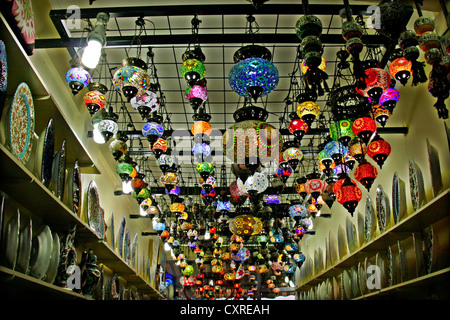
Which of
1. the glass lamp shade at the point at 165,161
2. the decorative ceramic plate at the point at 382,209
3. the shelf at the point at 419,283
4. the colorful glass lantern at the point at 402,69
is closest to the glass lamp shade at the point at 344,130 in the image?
the colorful glass lantern at the point at 402,69

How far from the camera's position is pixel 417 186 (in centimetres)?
354

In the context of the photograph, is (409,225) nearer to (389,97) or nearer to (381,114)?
(381,114)

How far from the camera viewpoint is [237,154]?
2875 millimetres

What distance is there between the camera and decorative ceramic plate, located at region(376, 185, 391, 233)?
14.3 feet

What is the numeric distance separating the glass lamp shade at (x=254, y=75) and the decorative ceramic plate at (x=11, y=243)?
1.79 meters

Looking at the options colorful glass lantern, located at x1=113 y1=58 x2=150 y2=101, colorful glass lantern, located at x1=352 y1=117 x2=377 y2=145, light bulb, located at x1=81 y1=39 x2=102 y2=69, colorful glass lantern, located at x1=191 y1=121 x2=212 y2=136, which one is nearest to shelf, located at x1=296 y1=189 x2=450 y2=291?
A: colorful glass lantern, located at x1=352 y1=117 x2=377 y2=145

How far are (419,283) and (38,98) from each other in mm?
3737

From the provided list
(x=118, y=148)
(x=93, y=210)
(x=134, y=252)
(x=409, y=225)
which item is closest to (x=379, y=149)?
(x=409, y=225)

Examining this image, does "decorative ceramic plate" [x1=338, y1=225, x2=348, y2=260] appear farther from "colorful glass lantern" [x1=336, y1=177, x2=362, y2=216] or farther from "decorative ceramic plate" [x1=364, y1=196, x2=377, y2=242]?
"colorful glass lantern" [x1=336, y1=177, x2=362, y2=216]

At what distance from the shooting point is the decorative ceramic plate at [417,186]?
3458mm

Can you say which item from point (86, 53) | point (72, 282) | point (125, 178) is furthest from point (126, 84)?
point (72, 282)

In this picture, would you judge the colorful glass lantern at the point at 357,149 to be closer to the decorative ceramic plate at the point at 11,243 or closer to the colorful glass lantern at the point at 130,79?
the colorful glass lantern at the point at 130,79
